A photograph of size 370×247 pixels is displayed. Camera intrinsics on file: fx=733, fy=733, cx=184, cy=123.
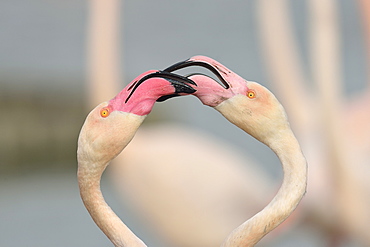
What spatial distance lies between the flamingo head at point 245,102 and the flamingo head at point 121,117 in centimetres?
3

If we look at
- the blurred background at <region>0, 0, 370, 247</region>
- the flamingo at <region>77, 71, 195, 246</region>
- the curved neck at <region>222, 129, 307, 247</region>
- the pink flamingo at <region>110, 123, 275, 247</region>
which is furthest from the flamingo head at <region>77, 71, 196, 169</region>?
the pink flamingo at <region>110, 123, 275, 247</region>

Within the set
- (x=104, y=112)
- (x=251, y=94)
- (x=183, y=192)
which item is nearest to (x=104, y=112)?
(x=104, y=112)

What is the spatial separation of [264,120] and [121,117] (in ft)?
0.68

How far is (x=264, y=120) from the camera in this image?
3.51ft

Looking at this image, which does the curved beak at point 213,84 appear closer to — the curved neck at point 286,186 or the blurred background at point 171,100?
the curved neck at point 286,186

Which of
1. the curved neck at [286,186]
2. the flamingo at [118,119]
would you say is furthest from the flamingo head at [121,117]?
the curved neck at [286,186]

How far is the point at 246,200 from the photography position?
10.2 ft

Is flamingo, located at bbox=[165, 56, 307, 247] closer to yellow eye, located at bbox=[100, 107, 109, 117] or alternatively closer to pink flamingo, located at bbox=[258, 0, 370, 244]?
yellow eye, located at bbox=[100, 107, 109, 117]

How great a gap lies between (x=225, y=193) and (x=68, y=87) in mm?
3390

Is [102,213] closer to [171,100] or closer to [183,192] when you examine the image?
[183,192]

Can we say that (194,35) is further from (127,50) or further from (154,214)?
(154,214)

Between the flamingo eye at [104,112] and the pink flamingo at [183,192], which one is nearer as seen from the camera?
the flamingo eye at [104,112]

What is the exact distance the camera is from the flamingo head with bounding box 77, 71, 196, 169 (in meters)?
1.05

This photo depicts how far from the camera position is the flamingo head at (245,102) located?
3.52ft
